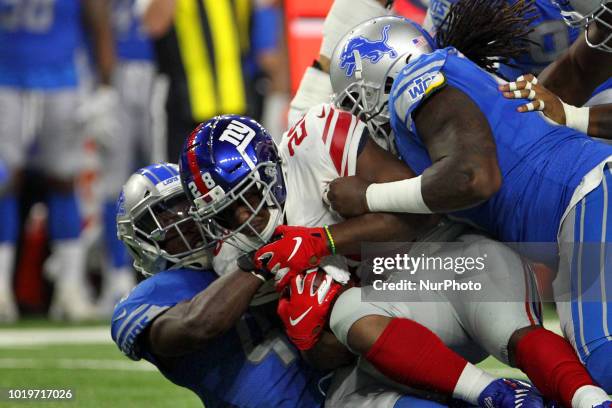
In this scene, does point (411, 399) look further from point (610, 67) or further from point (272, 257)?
point (610, 67)

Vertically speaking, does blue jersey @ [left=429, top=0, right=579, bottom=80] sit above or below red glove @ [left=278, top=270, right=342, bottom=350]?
above

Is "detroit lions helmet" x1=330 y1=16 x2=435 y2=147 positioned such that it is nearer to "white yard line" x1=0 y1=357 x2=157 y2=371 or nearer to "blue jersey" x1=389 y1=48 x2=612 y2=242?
"blue jersey" x1=389 y1=48 x2=612 y2=242

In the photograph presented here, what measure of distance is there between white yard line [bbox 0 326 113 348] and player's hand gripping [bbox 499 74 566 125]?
12.2ft


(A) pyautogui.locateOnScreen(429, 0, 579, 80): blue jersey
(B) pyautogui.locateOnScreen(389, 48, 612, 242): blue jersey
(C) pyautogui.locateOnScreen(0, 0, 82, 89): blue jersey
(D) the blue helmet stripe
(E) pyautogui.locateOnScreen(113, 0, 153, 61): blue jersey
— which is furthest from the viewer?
(E) pyautogui.locateOnScreen(113, 0, 153, 61): blue jersey

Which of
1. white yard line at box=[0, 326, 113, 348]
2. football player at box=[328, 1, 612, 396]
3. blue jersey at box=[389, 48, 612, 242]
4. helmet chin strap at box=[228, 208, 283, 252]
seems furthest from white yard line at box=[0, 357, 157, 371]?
blue jersey at box=[389, 48, 612, 242]

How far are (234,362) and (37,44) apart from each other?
17.2 feet

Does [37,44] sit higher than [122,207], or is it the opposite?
[122,207]

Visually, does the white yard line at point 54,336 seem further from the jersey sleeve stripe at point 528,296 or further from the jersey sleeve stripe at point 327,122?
the jersey sleeve stripe at point 528,296

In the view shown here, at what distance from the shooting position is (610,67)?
373 centimetres

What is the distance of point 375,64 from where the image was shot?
3.39 m

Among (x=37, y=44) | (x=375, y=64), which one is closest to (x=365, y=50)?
(x=375, y=64)

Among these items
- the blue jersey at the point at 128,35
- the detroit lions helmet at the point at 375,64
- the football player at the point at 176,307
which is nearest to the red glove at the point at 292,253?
the football player at the point at 176,307

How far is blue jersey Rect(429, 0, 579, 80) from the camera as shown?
4.04m

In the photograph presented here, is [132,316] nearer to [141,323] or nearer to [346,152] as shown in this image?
[141,323]
